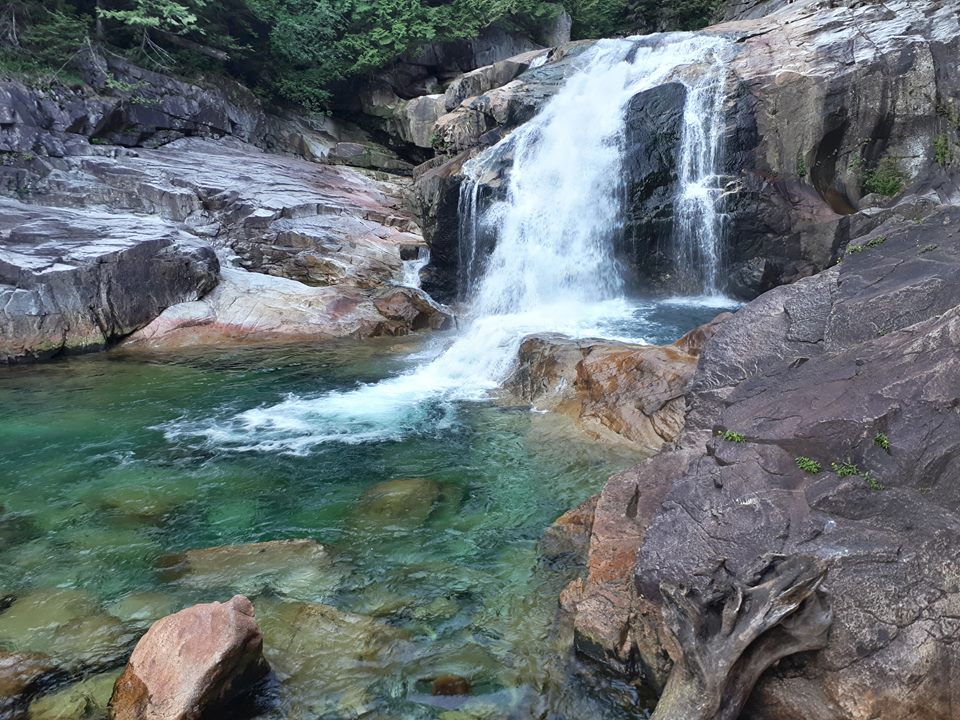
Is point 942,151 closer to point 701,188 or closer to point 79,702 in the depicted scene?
point 701,188

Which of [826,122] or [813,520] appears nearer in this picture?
[813,520]

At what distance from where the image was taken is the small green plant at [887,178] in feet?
46.4

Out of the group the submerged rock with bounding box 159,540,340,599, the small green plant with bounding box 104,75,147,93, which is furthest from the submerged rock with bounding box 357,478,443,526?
the small green plant with bounding box 104,75,147,93

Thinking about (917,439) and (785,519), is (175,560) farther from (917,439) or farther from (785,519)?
(917,439)

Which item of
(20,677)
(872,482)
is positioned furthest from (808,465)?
(20,677)

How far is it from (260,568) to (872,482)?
5.20 m

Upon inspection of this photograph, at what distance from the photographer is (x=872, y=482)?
4301 mm

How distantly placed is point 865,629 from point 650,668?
1.34m

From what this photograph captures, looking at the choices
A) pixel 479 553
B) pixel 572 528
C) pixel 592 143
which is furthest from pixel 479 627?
pixel 592 143

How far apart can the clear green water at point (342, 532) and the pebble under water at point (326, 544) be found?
2 cm

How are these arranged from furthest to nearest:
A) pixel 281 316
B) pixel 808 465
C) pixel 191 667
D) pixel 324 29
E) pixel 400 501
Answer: pixel 324 29 → pixel 281 316 → pixel 400 501 → pixel 808 465 → pixel 191 667

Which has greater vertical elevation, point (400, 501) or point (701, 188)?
point (701, 188)

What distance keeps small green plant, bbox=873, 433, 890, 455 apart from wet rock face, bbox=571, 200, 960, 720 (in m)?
0.01

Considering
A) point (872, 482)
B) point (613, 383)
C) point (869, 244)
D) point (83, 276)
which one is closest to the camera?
point (872, 482)
